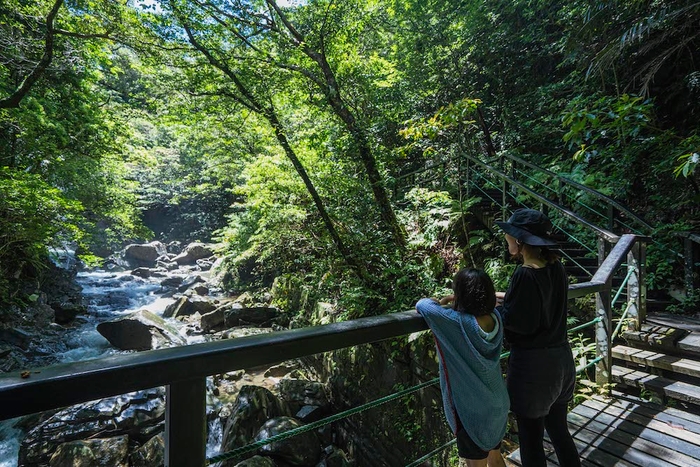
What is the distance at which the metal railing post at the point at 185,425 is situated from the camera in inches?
38.9

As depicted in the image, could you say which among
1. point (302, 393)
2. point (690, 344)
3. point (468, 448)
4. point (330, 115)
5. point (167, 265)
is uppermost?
point (330, 115)

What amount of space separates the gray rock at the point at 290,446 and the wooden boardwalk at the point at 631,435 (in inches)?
153

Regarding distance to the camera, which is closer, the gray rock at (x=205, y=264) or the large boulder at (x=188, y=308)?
the large boulder at (x=188, y=308)

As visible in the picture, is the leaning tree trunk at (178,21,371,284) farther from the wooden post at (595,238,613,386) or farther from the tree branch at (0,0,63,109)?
the wooden post at (595,238,613,386)

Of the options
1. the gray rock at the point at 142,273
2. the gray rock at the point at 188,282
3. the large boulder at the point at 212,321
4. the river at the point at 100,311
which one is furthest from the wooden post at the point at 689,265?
the gray rock at the point at 142,273

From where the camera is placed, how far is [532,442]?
1861 millimetres

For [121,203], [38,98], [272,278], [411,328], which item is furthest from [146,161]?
[411,328]

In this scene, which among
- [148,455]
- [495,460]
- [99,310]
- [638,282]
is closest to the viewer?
[495,460]

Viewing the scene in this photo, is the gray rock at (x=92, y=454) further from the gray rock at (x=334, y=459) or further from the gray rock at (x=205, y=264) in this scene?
the gray rock at (x=205, y=264)

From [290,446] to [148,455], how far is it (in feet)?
6.59

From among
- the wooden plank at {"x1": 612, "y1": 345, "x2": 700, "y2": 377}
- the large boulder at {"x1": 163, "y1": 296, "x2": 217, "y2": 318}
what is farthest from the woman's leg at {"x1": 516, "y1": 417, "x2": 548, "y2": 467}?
the large boulder at {"x1": 163, "y1": 296, "x2": 217, "y2": 318}

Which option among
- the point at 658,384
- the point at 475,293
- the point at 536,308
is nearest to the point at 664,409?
the point at 658,384

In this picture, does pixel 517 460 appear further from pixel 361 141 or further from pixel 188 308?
pixel 188 308

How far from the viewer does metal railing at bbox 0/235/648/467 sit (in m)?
0.78
